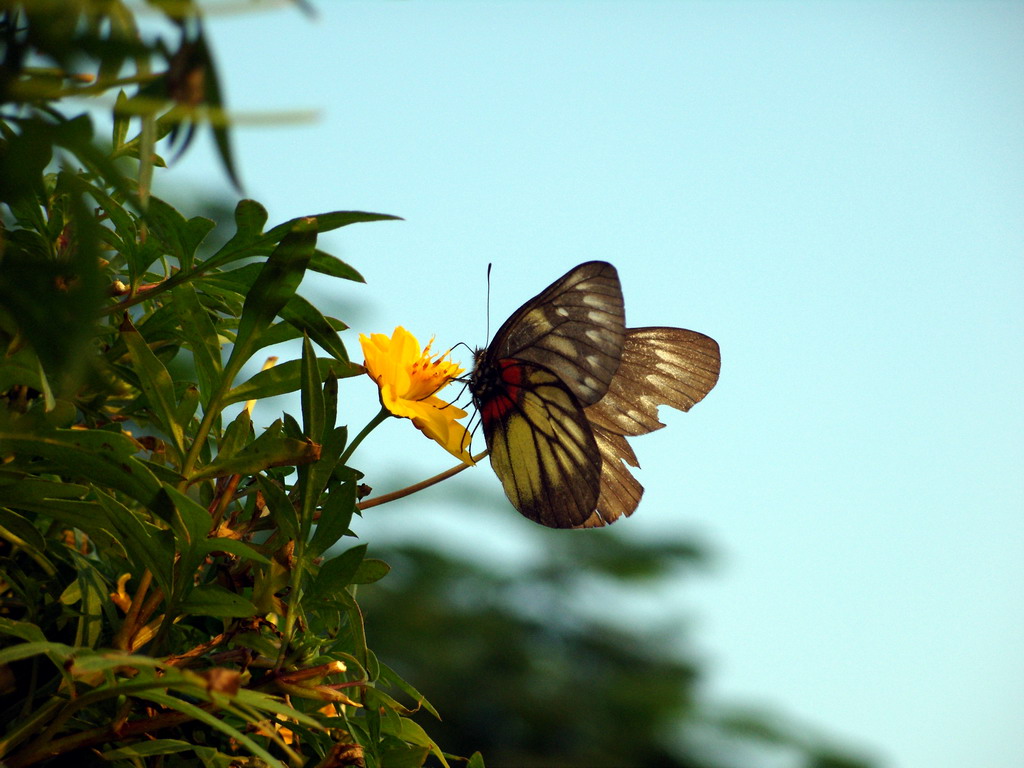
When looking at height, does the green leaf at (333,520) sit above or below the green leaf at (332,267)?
below

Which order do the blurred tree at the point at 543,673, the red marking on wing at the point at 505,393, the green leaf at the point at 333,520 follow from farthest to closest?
the blurred tree at the point at 543,673, the red marking on wing at the point at 505,393, the green leaf at the point at 333,520

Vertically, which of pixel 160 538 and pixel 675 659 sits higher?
pixel 675 659

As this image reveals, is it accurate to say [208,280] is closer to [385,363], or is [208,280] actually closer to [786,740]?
[385,363]

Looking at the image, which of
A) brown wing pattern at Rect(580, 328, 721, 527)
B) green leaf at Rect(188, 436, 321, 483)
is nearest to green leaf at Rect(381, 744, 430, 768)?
green leaf at Rect(188, 436, 321, 483)

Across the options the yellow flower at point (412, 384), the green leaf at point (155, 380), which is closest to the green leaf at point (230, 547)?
the green leaf at point (155, 380)

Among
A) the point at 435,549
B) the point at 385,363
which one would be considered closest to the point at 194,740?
the point at 385,363

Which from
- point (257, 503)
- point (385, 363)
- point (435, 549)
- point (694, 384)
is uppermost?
point (435, 549)

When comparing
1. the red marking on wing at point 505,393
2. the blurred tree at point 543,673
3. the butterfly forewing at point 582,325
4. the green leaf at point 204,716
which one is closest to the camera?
the green leaf at point 204,716

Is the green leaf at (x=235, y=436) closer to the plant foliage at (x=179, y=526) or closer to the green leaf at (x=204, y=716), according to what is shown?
the plant foliage at (x=179, y=526)
